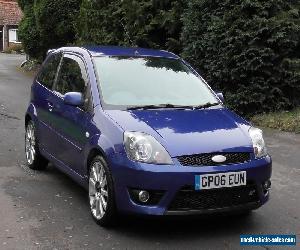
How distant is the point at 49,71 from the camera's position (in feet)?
24.7

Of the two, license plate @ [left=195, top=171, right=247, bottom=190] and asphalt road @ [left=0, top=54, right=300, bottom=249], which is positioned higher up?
license plate @ [left=195, top=171, right=247, bottom=190]

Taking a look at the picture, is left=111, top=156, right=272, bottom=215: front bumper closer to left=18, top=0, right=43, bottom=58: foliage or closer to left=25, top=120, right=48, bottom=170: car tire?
left=25, top=120, right=48, bottom=170: car tire

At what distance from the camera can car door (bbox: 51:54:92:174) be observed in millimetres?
5953

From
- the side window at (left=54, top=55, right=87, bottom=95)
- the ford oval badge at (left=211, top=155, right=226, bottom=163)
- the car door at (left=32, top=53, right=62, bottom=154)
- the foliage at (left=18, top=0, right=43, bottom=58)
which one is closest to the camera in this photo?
the ford oval badge at (left=211, top=155, right=226, bottom=163)

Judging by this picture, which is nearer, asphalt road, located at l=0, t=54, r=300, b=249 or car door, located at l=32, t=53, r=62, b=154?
asphalt road, located at l=0, t=54, r=300, b=249

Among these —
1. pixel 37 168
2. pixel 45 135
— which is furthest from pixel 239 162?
pixel 37 168

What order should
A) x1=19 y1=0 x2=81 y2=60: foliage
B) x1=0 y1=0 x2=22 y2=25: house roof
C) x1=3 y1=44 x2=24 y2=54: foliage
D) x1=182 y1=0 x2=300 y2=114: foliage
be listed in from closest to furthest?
x1=182 y1=0 x2=300 y2=114: foliage < x1=19 y1=0 x2=81 y2=60: foliage < x1=3 y1=44 x2=24 y2=54: foliage < x1=0 y1=0 x2=22 y2=25: house roof

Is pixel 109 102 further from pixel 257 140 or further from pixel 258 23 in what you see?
pixel 258 23

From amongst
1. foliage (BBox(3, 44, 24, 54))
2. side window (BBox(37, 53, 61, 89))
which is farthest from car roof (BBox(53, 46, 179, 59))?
foliage (BBox(3, 44, 24, 54))

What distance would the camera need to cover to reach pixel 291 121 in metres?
11.0

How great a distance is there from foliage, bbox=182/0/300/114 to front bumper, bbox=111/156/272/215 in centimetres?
665

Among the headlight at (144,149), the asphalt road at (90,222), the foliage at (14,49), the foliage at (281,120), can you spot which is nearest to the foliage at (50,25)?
the foliage at (281,120)

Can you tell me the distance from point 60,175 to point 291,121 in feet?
17.2

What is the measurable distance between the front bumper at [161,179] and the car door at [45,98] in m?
2.03
